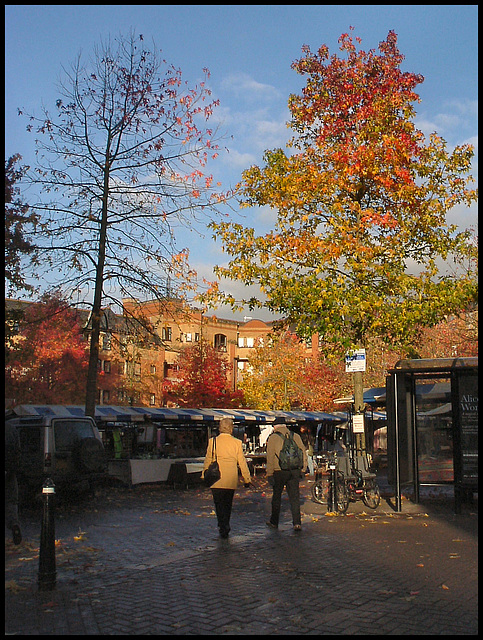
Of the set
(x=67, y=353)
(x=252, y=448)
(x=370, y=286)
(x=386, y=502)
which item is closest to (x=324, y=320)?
(x=370, y=286)

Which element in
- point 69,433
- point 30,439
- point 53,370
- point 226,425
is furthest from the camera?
point 53,370

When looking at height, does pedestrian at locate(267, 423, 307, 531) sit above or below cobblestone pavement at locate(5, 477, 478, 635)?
above

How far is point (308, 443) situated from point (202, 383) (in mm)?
18727

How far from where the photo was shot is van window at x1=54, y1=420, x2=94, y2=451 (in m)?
16.2

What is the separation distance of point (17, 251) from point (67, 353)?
22.7 meters

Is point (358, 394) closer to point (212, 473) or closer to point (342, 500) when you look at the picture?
point (342, 500)

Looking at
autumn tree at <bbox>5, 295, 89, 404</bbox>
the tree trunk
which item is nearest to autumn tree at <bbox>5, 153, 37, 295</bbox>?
the tree trunk

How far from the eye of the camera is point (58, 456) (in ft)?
52.3

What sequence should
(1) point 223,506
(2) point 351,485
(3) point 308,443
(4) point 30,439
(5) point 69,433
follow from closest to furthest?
(1) point 223,506
(2) point 351,485
(4) point 30,439
(5) point 69,433
(3) point 308,443

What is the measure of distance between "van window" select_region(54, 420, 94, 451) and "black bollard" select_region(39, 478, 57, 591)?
29.4ft

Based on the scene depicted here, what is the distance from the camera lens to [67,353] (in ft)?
134

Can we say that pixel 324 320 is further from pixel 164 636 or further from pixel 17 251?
pixel 164 636

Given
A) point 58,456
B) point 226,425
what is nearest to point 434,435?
point 226,425

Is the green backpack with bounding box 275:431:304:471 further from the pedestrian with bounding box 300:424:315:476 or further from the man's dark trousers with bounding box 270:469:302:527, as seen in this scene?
the pedestrian with bounding box 300:424:315:476
